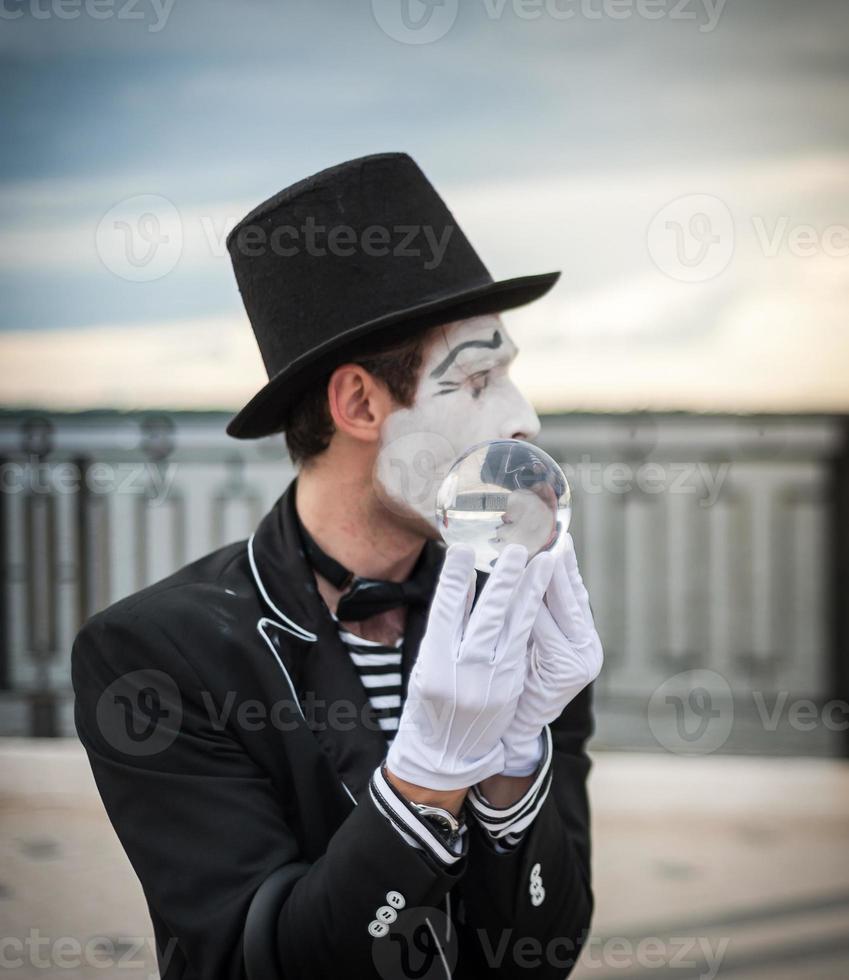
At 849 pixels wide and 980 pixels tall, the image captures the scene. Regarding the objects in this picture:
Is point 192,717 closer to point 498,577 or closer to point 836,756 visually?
point 498,577

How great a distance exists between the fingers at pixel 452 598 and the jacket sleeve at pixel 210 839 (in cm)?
24

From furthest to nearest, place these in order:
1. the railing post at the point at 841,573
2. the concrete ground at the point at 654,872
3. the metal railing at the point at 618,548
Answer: the metal railing at the point at 618,548 < the railing post at the point at 841,573 < the concrete ground at the point at 654,872

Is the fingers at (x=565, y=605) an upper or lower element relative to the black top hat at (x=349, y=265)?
lower

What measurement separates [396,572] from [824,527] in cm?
308

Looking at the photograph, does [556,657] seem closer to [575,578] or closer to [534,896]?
[575,578]

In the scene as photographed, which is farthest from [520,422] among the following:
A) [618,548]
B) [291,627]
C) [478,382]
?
[618,548]

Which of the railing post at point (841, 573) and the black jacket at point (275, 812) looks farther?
the railing post at point (841, 573)

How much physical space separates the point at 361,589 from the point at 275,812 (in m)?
0.36

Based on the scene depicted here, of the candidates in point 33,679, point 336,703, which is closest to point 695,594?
point 33,679

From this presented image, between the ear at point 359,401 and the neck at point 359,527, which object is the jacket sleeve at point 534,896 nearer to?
the neck at point 359,527

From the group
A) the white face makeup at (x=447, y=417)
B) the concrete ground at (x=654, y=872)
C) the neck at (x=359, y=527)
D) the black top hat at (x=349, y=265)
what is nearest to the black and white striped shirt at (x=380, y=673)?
the neck at (x=359, y=527)

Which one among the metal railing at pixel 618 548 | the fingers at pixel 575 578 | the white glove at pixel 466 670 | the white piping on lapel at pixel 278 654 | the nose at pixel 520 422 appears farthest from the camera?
the metal railing at pixel 618 548

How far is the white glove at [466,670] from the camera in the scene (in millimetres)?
1448

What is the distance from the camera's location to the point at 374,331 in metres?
1.80
